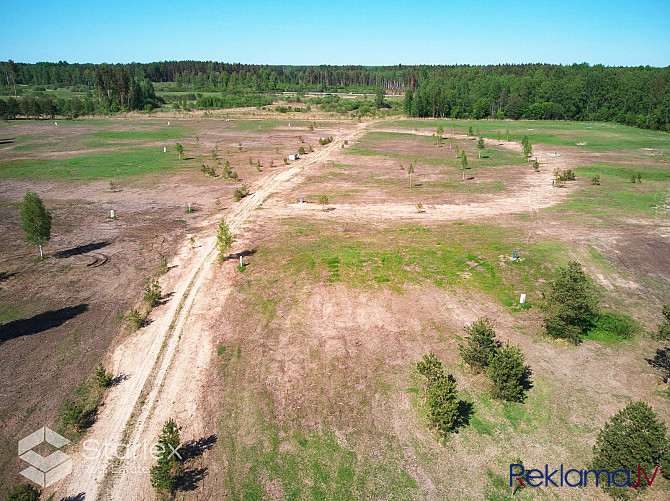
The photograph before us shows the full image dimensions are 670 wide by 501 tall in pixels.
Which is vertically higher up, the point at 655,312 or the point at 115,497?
the point at 655,312

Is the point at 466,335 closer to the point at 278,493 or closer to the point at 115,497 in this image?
the point at 278,493

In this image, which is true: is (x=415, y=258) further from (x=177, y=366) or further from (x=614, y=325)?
(x=177, y=366)

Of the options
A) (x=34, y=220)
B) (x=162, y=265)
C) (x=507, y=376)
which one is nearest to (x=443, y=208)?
(x=162, y=265)

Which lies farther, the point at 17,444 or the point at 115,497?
the point at 17,444

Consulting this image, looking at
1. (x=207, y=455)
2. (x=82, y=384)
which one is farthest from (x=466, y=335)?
(x=82, y=384)

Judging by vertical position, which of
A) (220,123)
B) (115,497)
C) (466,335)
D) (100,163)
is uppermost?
(220,123)

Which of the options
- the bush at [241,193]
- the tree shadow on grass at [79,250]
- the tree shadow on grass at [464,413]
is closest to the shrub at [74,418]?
the tree shadow on grass at [464,413]
